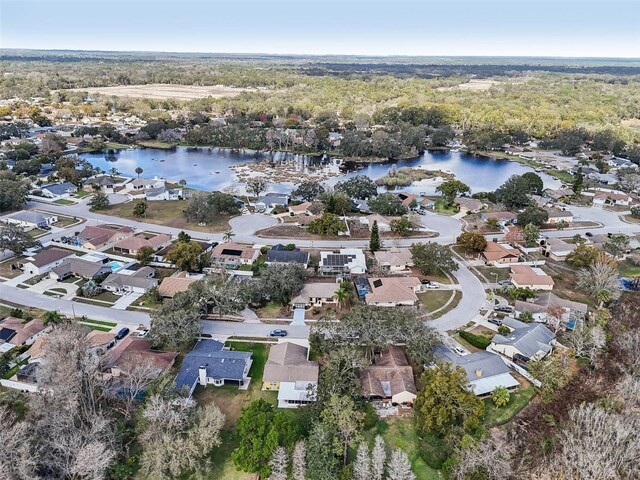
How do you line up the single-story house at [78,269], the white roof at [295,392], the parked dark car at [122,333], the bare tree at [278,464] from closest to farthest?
1. the bare tree at [278,464]
2. the white roof at [295,392]
3. the parked dark car at [122,333]
4. the single-story house at [78,269]

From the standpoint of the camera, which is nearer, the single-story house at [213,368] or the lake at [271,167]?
the single-story house at [213,368]

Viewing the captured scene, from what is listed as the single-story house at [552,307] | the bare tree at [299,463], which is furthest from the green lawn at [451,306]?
the bare tree at [299,463]

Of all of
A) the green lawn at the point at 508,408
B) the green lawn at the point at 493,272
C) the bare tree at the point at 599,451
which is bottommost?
the green lawn at the point at 493,272

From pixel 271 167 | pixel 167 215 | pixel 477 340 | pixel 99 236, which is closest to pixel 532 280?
pixel 477 340

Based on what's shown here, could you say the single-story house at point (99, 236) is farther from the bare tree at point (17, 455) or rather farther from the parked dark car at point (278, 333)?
the bare tree at point (17, 455)

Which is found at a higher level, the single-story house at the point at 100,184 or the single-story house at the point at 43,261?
the single-story house at the point at 43,261

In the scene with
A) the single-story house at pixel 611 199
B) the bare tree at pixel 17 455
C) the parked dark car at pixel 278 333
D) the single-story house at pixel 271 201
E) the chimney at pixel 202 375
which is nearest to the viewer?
the bare tree at pixel 17 455

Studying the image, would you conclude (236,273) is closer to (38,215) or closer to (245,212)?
(245,212)
